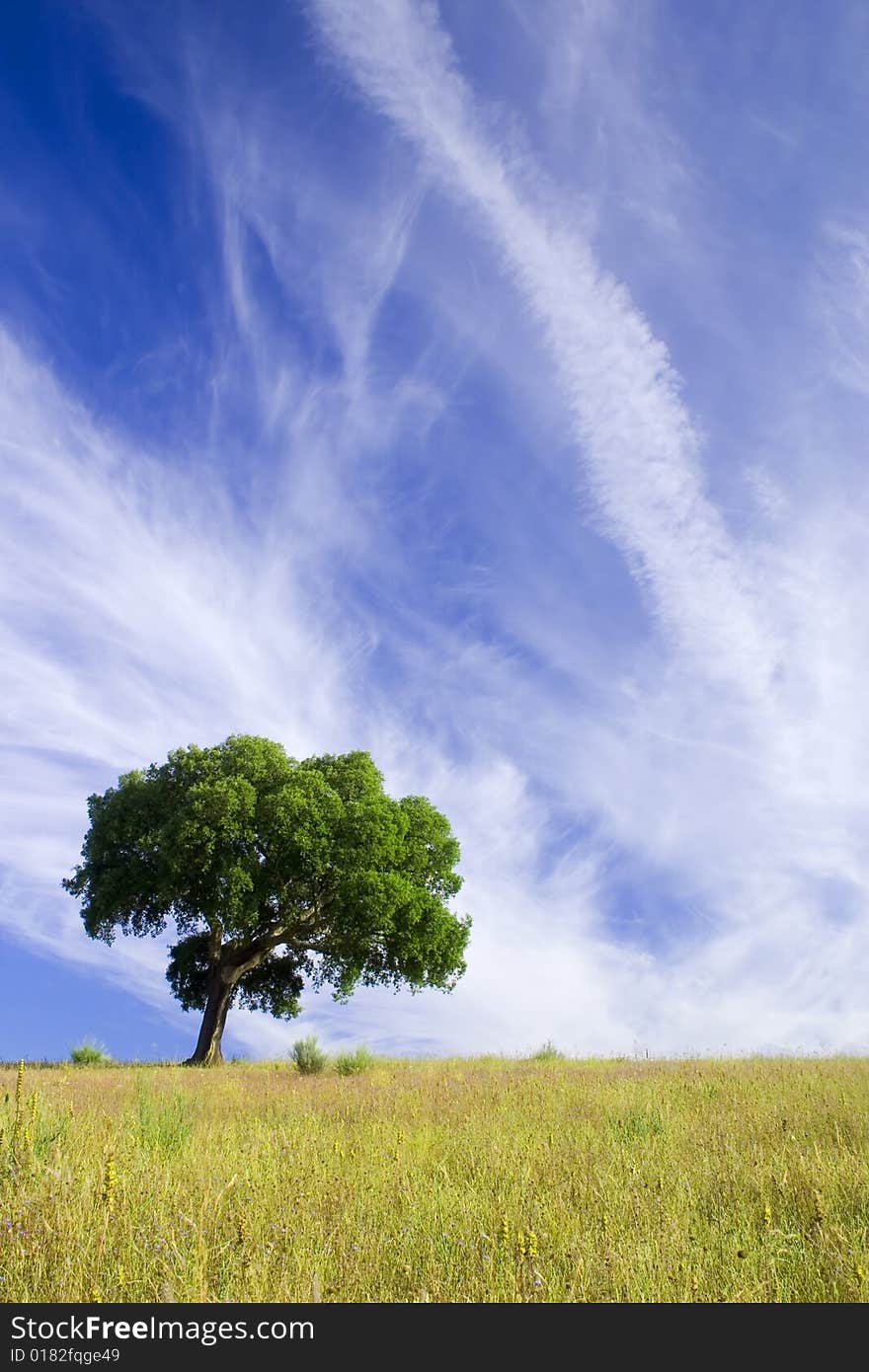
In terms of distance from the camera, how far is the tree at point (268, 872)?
2798 cm

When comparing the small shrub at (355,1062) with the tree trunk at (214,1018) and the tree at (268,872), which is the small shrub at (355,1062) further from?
the tree trunk at (214,1018)

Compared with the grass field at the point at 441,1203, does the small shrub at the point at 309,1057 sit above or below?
above

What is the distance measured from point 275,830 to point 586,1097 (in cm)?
1714

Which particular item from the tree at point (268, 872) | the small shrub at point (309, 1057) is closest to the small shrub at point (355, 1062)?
the small shrub at point (309, 1057)

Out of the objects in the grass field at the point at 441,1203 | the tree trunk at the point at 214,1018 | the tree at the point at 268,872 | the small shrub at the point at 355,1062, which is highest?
the tree at the point at 268,872

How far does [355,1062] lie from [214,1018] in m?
11.9

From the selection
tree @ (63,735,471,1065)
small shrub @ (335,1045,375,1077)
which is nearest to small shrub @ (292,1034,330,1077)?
small shrub @ (335,1045,375,1077)

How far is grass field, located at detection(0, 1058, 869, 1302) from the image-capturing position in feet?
16.5

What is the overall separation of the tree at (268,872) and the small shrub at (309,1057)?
254 inches

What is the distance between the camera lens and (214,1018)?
31.0 m

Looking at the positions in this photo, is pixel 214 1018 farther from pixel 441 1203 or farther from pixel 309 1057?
pixel 441 1203

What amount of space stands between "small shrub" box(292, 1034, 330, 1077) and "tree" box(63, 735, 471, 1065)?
21.2ft

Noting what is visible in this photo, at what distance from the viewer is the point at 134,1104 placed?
12094mm
